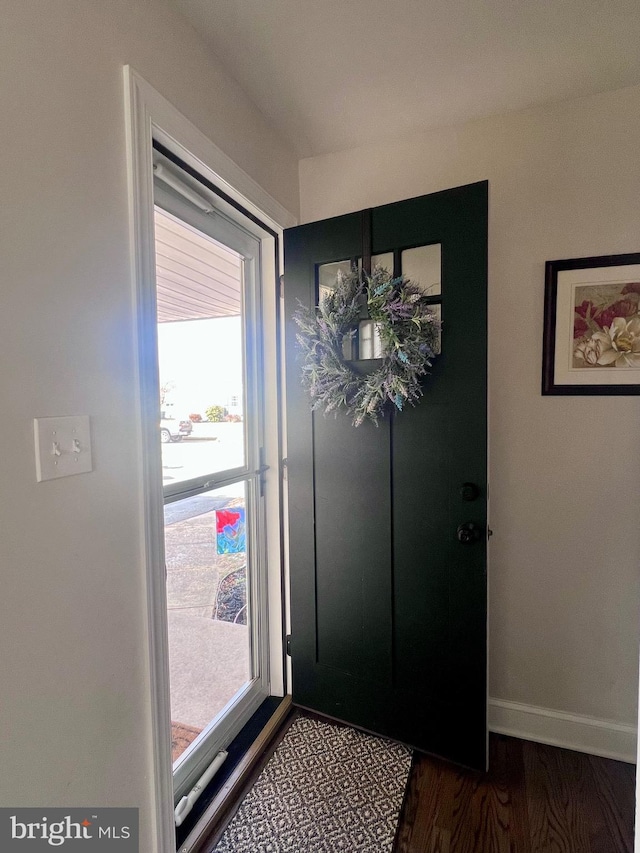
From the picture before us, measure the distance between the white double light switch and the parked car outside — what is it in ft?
1.28

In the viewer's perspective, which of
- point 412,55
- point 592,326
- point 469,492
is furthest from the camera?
point 592,326

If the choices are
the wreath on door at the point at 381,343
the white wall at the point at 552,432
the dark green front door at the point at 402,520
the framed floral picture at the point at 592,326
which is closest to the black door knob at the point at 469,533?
Answer: the dark green front door at the point at 402,520

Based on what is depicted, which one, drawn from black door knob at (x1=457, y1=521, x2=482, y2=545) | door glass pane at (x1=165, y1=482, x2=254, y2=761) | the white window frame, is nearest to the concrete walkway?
door glass pane at (x1=165, y1=482, x2=254, y2=761)

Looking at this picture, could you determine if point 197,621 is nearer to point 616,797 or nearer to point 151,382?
point 151,382

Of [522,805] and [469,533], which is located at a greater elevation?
[469,533]

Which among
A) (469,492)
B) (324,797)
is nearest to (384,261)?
(469,492)

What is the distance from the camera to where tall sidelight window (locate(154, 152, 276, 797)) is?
4.55 feet

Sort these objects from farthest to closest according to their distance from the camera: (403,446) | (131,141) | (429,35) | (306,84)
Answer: (403,446) → (306,84) → (429,35) → (131,141)

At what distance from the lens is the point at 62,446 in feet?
2.89

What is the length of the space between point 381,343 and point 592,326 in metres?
0.81

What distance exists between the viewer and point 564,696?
1674 mm

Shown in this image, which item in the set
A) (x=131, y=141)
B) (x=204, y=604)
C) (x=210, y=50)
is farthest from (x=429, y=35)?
(x=204, y=604)

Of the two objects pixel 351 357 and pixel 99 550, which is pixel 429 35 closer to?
pixel 351 357

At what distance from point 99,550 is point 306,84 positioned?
63.9 inches
